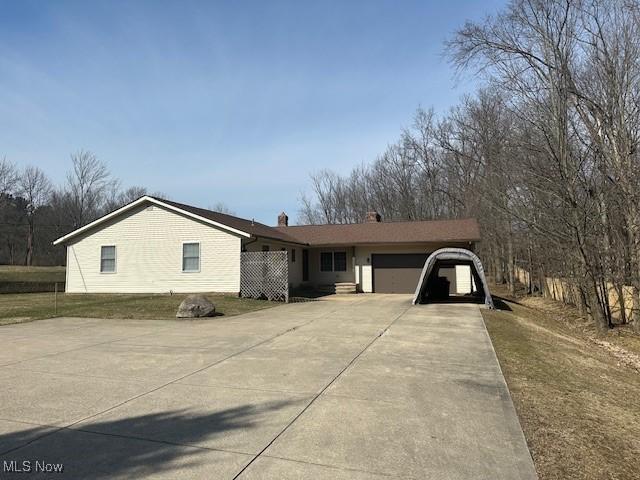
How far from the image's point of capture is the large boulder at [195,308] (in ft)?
40.5

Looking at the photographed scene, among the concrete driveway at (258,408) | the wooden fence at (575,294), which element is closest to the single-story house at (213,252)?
the wooden fence at (575,294)

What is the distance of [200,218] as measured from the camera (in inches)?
743

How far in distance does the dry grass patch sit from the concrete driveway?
23 cm

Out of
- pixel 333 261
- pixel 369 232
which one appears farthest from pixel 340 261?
pixel 369 232

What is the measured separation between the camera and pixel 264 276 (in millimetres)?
17812

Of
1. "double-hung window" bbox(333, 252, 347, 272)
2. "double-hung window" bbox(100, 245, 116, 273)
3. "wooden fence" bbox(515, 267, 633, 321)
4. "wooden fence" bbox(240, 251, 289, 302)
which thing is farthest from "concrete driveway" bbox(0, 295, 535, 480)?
"double-hung window" bbox(333, 252, 347, 272)

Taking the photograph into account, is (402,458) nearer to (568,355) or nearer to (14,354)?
(568,355)

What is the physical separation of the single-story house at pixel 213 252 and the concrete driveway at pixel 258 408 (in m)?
9.94

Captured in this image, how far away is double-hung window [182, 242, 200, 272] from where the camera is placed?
19109 millimetres

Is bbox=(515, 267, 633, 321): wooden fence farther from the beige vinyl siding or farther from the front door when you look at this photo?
the beige vinyl siding

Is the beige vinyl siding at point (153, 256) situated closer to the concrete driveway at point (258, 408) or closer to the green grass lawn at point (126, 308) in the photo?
the green grass lawn at point (126, 308)

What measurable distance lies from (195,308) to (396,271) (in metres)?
13.0

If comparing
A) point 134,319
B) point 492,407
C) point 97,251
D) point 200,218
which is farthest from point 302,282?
point 492,407

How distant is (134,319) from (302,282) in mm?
12274
